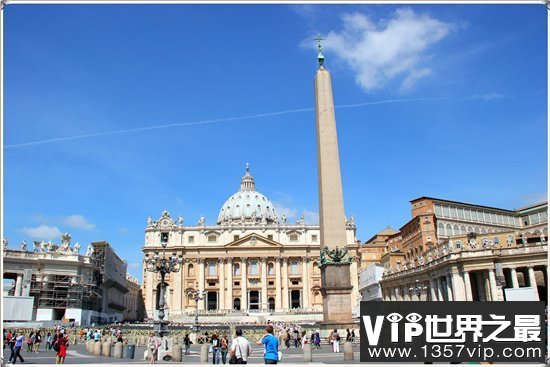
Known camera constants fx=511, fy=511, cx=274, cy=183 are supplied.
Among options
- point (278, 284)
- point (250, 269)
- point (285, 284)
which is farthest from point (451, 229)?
point (250, 269)

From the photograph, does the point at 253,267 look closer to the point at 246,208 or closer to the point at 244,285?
the point at 244,285

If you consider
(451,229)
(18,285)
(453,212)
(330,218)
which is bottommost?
(330,218)

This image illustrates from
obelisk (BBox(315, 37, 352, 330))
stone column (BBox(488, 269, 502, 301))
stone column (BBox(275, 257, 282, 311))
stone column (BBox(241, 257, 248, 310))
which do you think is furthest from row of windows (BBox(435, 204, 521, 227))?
stone column (BBox(241, 257, 248, 310))

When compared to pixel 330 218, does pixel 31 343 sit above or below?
below

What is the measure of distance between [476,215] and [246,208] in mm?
62824

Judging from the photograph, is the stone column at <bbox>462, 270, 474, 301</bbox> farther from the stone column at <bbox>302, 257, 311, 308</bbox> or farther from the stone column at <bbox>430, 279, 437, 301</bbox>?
the stone column at <bbox>302, 257, 311, 308</bbox>

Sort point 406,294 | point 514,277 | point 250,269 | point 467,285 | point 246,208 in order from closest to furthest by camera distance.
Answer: point 514,277 < point 467,285 < point 406,294 < point 250,269 < point 246,208

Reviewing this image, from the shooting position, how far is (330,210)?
20594 mm

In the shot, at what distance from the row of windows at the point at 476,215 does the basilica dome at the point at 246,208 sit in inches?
2199

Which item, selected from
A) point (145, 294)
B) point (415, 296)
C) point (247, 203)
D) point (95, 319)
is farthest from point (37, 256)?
point (247, 203)

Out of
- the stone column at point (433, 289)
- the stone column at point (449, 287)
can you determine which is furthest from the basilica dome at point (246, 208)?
the stone column at point (449, 287)

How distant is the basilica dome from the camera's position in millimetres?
111000

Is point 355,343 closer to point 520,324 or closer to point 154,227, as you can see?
point 520,324

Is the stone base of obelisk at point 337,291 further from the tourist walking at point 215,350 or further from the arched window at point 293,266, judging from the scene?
the arched window at point 293,266
